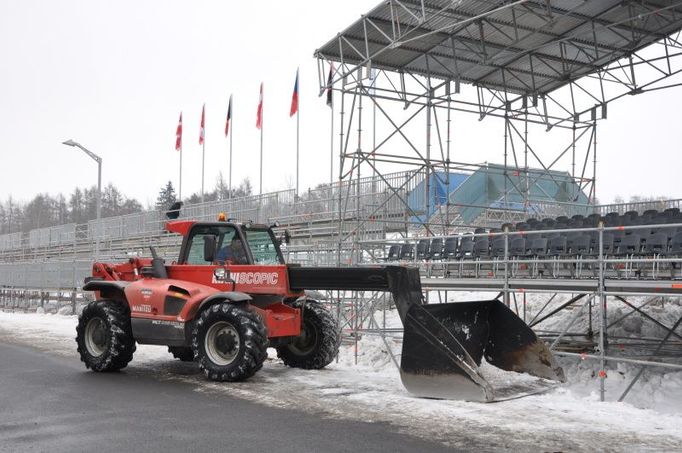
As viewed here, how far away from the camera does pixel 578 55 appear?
22.9 meters

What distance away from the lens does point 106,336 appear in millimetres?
12352

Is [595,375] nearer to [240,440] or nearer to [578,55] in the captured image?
[240,440]

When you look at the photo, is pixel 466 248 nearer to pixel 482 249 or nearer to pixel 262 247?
pixel 482 249

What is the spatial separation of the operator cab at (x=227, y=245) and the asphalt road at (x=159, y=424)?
7.33 ft

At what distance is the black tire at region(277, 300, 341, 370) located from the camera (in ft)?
41.3

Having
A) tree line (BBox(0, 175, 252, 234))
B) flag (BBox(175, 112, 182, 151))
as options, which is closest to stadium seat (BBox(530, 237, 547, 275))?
flag (BBox(175, 112, 182, 151))

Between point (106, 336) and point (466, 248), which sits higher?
point (466, 248)

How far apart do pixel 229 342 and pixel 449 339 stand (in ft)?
11.7

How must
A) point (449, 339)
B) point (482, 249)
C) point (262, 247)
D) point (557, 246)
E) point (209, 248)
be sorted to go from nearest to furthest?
point (449, 339), point (209, 248), point (262, 247), point (557, 246), point (482, 249)

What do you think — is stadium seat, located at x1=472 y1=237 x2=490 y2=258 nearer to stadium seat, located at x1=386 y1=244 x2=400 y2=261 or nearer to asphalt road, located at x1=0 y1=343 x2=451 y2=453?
stadium seat, located at x1=386 y1=244 x2=400 y2=261

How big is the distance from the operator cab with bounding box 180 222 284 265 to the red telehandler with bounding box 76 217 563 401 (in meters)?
0.02

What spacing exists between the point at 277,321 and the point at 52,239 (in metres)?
44.3

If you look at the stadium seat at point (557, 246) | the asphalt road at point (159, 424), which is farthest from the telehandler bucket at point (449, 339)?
the stadium seat at point (557, 246)

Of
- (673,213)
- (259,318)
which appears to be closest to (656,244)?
(673,213)
